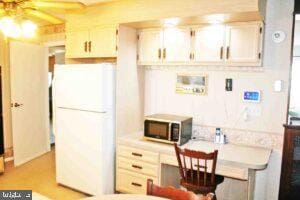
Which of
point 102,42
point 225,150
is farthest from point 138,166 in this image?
point 102,42

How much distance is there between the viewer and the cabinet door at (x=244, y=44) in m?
2.73

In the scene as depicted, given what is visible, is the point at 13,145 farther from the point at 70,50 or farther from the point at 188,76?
the point at 188,76

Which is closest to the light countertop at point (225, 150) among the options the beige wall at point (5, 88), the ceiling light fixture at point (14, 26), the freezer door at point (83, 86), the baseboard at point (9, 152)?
the freezer door at point (83, 86)

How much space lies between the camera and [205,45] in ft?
9.74

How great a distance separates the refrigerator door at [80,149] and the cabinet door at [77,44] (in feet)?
2.51

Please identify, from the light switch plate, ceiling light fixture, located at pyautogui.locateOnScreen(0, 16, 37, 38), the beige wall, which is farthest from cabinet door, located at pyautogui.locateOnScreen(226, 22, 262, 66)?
the beige wall

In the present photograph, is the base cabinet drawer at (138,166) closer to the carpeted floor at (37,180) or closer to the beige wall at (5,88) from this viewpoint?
the carpeted floor at (37,180)

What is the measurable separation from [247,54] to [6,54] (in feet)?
12.3

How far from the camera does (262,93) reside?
295 cm

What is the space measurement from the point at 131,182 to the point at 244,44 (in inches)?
79.4

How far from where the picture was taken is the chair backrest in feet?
7.77

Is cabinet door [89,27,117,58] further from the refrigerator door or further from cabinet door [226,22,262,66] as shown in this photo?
cabinet door [226,22,262,66]

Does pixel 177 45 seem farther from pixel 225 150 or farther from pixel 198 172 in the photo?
pixel 198 172

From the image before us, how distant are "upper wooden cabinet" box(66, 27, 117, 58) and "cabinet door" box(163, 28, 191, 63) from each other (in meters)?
0.62
